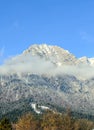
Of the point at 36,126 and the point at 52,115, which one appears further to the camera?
the point at 36,126

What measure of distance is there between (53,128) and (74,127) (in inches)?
402

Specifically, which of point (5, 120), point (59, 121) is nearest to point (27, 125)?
point (59, 121)

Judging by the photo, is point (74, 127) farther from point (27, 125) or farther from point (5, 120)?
point (5, 120)

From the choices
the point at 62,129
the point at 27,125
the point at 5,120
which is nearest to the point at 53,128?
the point at 62,129

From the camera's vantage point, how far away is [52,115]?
18688cm

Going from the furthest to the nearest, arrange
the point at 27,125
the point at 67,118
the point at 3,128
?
the point at 27,125 < the point at 67,118 < the point at 3,128

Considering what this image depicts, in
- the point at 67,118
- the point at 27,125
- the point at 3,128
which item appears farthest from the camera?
the point at 27,125

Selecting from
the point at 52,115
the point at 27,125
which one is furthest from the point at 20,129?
the point at 52,115

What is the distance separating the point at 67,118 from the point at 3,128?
5308cm

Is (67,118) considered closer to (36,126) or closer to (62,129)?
(62,129)

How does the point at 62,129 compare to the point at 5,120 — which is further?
the point at 62,129

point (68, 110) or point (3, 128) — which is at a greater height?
point (68, 110)

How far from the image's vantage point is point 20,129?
18762cm

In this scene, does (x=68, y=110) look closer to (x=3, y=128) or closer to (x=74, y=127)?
(x=74, y=127)
